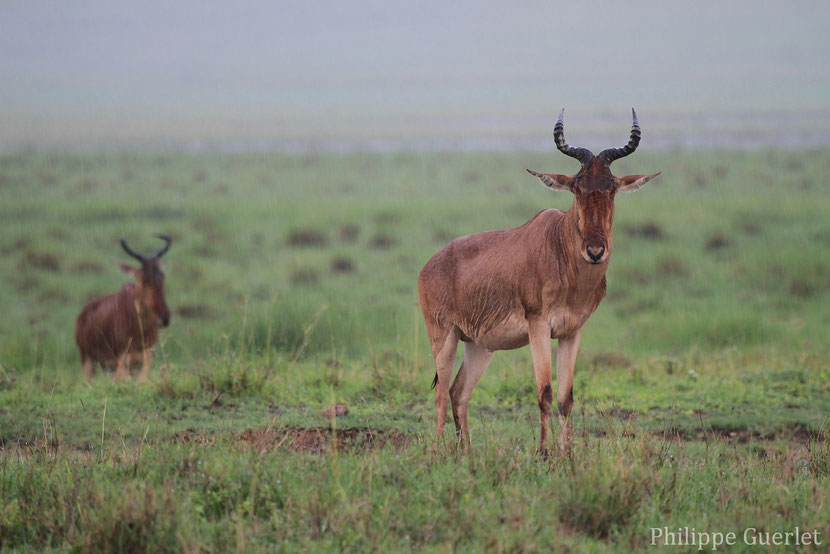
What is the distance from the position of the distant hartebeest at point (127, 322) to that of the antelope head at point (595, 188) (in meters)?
7.66

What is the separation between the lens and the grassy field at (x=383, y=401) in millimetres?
5438

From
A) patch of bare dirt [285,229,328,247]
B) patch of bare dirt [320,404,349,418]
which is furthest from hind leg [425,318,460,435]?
patch of bare dirt [285,229,328,247]

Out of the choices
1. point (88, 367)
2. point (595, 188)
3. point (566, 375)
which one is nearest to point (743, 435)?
point (566, 375)

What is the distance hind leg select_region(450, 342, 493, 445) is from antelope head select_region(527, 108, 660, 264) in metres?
1.55

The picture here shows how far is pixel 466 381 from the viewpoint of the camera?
782cm

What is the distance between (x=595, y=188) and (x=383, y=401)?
3410mm

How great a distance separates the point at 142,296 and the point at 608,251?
8.35 meters

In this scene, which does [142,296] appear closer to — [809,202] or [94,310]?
[94,310]

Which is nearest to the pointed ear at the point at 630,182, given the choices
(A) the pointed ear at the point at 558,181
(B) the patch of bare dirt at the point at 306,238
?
(A) the pointed ear at the point at 558,181

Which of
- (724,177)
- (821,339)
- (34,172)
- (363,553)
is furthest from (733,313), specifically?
(34,172)

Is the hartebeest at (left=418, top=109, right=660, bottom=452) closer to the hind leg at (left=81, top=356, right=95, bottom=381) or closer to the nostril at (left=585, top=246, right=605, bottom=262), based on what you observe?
the nostril at (left=585, top=246, right=605, bottom=262)

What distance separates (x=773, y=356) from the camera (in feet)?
38.9

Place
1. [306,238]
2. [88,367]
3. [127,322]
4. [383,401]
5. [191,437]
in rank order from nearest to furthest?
[191,437] < [383,401] < [88,367] < [127,322] < [306,238]

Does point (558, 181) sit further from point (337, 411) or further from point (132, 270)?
point (132, 270)
